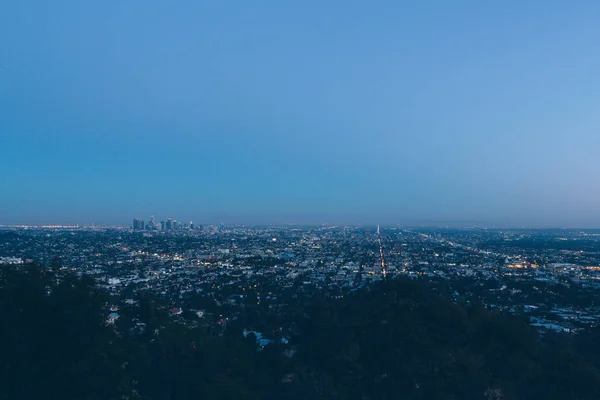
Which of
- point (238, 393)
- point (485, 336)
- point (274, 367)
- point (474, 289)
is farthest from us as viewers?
point (474, 289)

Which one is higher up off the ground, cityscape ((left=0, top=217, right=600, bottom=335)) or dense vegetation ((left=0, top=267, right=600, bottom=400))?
dense vegetation ((left=0, top=267, right=600, bottom=400))

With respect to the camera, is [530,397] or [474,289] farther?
[474,289]

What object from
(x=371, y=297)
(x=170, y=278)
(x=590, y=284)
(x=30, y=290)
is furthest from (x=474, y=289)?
(x=30, y=290)

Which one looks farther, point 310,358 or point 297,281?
point 297,281

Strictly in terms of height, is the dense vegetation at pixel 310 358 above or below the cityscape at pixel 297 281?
above

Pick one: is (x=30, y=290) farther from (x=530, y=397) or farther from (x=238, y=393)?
(x=530, y=397)

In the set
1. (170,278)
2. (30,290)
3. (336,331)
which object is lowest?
(170,278)

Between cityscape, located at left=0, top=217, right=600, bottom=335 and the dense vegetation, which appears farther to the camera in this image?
cityscape, located at left=0, top=217, right=600, bottom=335

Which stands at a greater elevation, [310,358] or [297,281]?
[310,358]
